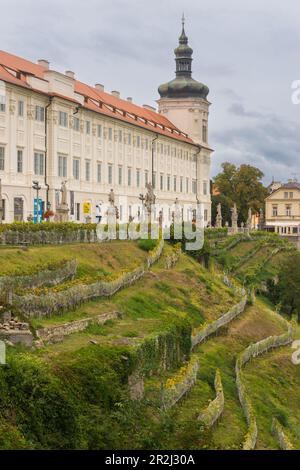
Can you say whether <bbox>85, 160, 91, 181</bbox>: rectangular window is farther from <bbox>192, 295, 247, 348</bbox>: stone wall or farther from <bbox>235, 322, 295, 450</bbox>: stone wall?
<bbox>235, 322, 295, 450</bbox>: stone wall

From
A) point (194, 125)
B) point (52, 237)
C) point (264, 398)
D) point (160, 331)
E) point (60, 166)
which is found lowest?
point (264, 398)

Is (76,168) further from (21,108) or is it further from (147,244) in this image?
(147,244)

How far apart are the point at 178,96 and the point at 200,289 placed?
2360 inches

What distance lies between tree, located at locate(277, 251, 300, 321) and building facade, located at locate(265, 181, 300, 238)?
57.5 metres

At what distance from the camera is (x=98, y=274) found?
42000 mm

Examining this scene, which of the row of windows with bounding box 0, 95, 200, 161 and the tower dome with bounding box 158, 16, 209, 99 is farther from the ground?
the tower dome with bounding box 158, 16, 209, 99

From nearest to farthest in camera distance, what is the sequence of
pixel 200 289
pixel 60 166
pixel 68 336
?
pixel 68 336, pixel 200 289, pixel 60 166

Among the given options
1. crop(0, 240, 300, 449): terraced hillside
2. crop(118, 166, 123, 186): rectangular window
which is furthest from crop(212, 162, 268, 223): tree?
crop(0, 240, 300, 449): terraced hillside

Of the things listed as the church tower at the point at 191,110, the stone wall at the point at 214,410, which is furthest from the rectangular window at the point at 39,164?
the church tower at the point at 191,110

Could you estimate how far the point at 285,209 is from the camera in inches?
4946

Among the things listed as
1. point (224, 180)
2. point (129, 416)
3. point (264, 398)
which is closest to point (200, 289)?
point (264, 398)

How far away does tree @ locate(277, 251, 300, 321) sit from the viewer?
213 ft

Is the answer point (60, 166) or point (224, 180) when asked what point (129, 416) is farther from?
point (224, 180)
